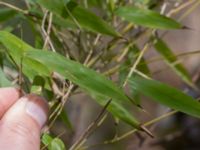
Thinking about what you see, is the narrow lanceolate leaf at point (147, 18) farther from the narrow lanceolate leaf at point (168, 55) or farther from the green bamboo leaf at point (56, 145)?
the green bamboo leaf at point (56, 145)

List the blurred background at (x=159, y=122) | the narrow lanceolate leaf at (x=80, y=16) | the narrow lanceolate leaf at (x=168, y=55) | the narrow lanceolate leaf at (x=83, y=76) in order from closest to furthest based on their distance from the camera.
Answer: the narrow lanceolate leaf at (x=83, y=76)
the narrow lanceolate leaf at (x=80, y=16)
the narrow lanceolate leaf at (x=168, y=55)
the blurred background at (x=159, y=122)

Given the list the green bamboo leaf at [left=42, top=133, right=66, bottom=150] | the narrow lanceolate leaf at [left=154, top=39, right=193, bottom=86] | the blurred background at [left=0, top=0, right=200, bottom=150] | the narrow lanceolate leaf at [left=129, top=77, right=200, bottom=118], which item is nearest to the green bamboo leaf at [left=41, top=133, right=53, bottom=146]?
the green bamboo leaf at [left=42, top=133, right=66, bottom=150]

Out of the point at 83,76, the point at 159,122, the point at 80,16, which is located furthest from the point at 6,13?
the point at 159,122

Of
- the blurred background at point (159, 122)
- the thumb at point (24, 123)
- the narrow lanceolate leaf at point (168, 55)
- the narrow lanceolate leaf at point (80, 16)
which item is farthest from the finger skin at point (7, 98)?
the blurred background at point (159, 122)

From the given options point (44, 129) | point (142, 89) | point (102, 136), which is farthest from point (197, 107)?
point (102, 136)

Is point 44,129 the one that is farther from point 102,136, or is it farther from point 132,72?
point 102,136

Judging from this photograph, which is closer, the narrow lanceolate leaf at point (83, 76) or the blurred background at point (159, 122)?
the narrow lanceolate leaf at point (83, 76)
